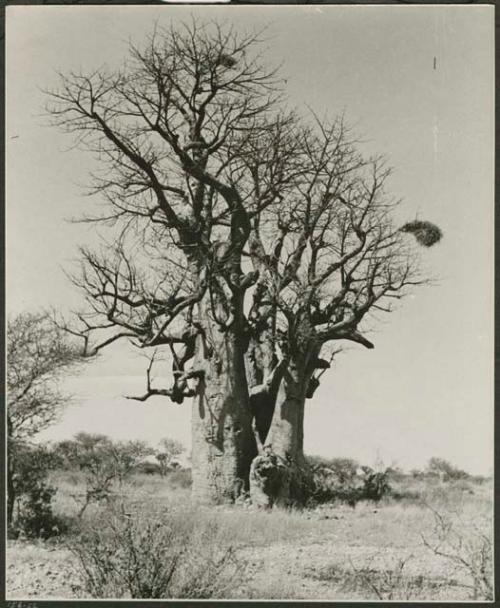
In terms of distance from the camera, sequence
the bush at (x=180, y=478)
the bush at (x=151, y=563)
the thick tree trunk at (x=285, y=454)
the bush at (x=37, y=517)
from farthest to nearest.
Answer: the bush at (x=180, y=478)
the thick tree trunk at (x=285, y=454)
the bush at (x=37, y=517)
the bush at (x=151, y=563)

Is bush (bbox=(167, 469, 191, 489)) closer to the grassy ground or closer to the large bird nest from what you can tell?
the grassy ground

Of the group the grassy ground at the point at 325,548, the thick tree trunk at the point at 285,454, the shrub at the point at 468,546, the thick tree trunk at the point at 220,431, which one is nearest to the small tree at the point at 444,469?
the grassy ground at the point at 325,548

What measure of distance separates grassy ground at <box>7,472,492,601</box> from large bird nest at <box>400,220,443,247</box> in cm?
246

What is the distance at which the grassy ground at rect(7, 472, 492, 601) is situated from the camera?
10.5 m

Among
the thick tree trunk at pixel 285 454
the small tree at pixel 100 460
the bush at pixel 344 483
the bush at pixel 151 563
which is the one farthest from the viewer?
the bush at pixel 344 483

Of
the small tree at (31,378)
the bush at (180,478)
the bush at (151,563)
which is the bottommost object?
the bush at (151,563)

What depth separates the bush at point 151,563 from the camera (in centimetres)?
1006

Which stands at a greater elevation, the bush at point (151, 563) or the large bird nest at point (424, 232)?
the large bird nest at point (424, 232)

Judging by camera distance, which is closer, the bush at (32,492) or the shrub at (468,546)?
the shrub at (468,546)

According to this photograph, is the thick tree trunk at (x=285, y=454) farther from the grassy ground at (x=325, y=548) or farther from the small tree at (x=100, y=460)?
the small tree at (x=100, y=460)

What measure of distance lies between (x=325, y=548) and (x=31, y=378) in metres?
3.49

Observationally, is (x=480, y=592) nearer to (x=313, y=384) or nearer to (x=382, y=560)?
(x=382, y=560)

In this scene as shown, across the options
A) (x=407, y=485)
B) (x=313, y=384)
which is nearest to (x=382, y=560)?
(x=407, y=485)

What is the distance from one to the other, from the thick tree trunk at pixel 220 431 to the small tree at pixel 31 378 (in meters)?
1.49
